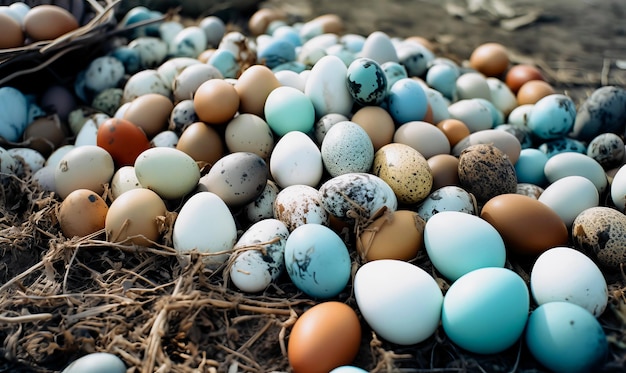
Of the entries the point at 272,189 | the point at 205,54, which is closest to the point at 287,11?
the point at 205,54

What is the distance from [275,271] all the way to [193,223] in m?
0.30

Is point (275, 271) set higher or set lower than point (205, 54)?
lower

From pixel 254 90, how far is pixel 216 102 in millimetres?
184

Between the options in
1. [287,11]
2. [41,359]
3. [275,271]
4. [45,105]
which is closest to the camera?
[41,359]

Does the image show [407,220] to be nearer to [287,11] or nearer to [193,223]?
[193,223]

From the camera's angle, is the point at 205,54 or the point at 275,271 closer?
the point at 275,271

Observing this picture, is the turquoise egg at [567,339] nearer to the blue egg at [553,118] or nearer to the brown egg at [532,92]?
the blue egg at [553,118]

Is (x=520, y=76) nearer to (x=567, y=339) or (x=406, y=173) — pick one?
(x=406, y=173)

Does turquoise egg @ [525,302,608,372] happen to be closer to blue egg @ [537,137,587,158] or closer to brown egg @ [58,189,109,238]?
blue egg @ [537,137,587,158]

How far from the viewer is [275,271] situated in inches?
67.0

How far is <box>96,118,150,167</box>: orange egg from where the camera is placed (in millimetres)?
2035

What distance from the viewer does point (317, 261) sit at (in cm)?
160

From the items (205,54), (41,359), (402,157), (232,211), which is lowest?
(41,359)

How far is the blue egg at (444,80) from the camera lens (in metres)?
2.65
